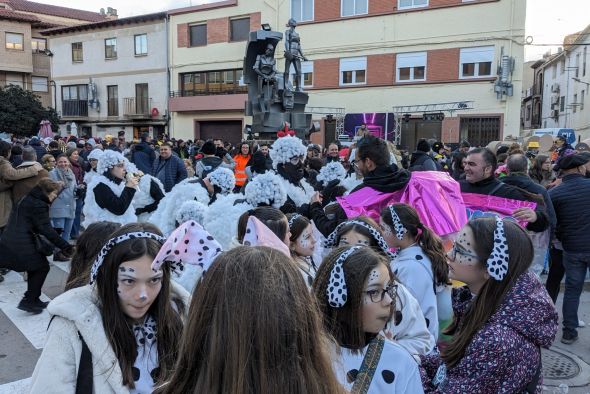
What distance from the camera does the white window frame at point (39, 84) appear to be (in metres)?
36.8

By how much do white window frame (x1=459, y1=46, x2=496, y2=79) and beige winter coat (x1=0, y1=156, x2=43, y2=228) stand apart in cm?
1910

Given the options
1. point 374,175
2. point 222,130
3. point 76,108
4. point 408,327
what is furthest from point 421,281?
point 76,108

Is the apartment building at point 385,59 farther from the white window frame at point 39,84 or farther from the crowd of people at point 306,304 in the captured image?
the crowd of people at point 306,304

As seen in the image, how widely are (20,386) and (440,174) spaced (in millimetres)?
3901

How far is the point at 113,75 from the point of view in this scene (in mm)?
31750

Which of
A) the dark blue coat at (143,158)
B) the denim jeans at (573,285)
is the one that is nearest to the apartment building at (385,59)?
the dark blue coat at (143,158)

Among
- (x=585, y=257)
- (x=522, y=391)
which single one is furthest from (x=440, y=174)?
(x=522, y=391)

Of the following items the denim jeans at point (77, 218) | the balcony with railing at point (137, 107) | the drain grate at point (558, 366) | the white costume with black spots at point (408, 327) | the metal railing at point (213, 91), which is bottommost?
the drain grate at point (558, 366)

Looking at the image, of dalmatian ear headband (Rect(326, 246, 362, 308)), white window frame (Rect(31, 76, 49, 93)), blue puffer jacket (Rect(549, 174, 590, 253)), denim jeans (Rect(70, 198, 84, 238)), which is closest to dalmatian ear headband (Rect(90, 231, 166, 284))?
dalmatian ear headband (Rect(326, 246, 362, 308))

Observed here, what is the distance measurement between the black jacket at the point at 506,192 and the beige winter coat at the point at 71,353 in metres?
3.64

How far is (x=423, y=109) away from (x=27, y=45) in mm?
29542

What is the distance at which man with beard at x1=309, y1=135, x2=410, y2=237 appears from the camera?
3.93 metres

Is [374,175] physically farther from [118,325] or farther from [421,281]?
[118,325]

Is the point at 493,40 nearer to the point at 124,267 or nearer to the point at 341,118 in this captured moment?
the point at 341,118
